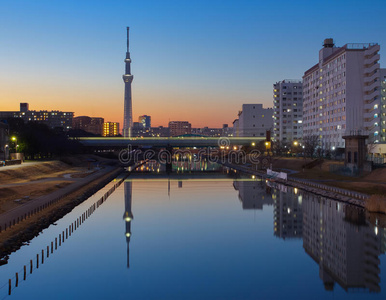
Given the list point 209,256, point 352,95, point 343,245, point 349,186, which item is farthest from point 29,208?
point 352,95

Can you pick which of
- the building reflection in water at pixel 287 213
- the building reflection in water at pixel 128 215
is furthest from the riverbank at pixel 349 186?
the building reflection in water at pixel 128 215

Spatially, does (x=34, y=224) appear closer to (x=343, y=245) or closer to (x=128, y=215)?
(x=128, y=215)

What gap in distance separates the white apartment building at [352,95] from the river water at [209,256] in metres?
62.5

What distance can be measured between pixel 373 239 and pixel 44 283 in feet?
81.7

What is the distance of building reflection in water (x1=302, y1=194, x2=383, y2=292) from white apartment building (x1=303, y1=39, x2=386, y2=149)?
58309mm

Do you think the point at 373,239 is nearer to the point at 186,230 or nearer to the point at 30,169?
the point at 186,230

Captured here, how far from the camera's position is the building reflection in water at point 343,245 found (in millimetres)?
23312

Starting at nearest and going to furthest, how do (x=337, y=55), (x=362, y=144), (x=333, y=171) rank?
(x=362, y=144)
(x=333, y=171)
(x=337, y=55)

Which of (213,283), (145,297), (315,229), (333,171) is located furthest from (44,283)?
(333,171)

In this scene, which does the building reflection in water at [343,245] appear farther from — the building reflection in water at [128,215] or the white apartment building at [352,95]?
the white apartment building at [352,95]

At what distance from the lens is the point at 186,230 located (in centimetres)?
3644

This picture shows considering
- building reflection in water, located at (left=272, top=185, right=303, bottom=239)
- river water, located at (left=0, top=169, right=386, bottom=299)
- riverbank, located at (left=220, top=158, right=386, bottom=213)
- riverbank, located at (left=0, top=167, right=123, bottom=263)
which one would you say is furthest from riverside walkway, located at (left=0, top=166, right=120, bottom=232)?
riverbank, located at (left=220, top=158, right=386, bottom=213)

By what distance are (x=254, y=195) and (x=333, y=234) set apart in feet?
86.3

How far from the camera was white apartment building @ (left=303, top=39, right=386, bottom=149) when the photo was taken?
10062cm
